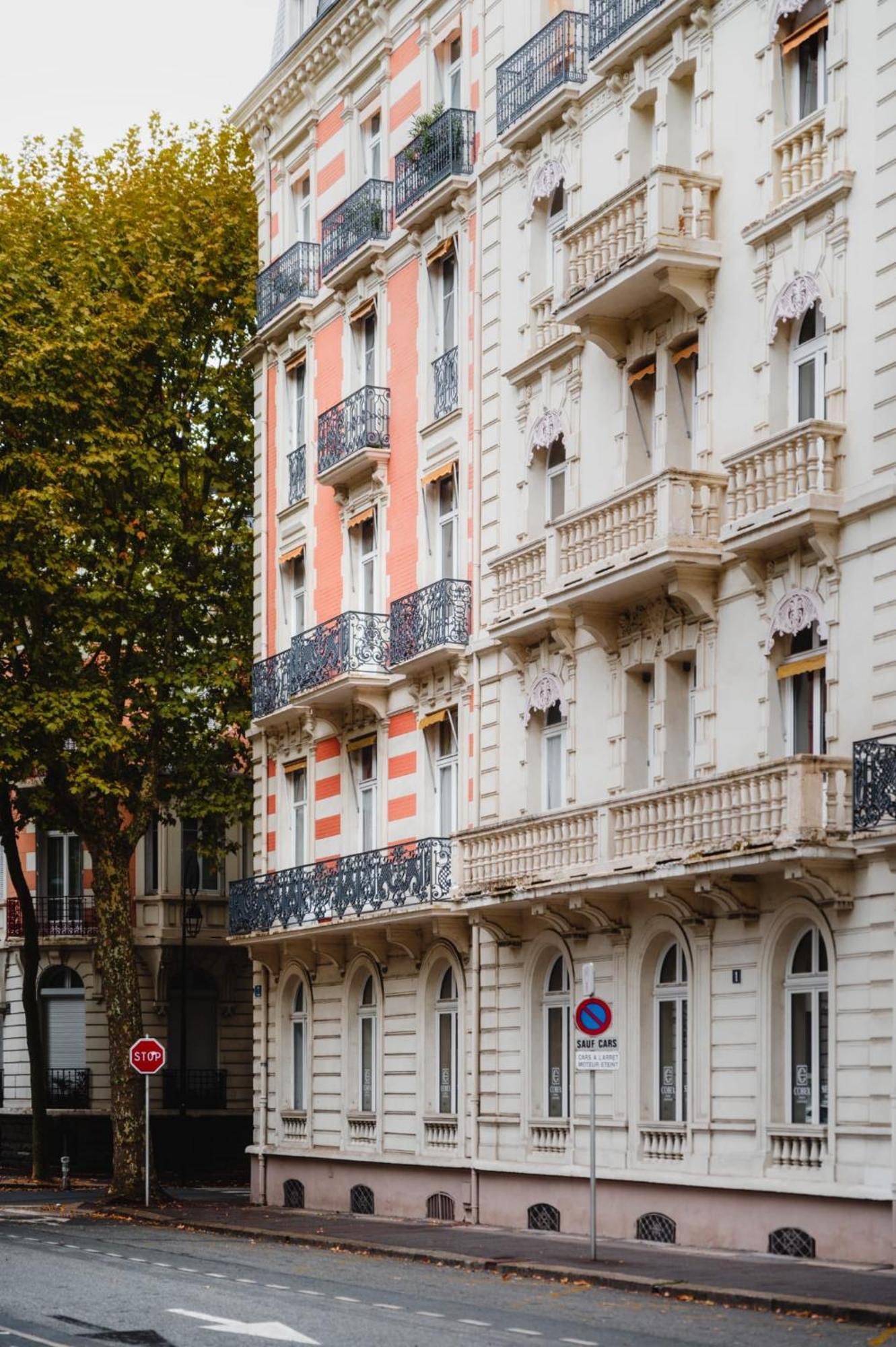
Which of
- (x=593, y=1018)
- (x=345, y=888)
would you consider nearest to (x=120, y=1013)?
(x=345, y=888)

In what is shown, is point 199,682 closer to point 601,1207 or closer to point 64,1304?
point 601,1207

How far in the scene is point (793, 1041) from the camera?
2411 cm

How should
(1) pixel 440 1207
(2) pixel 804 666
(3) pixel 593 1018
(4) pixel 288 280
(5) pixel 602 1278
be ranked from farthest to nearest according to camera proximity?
(4) pixel 288 280, (1) pixel 440 1207, (2) pixel 804 666, (3) pixel 593 1018, (5) pixel 602 1278

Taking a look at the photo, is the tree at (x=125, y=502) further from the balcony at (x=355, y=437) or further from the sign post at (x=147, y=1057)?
the balcony at (x=355, y=437)

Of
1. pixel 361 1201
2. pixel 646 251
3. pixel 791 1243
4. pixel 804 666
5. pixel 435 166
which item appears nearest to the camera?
pixel 791 1243

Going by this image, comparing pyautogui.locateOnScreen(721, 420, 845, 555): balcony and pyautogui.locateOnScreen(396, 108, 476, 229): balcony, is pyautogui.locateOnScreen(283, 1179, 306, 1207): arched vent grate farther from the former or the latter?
pyautogui.locateOnScreen(721, 420, 845, 555): balcony

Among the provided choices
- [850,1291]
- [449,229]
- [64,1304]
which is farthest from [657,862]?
[449,229]

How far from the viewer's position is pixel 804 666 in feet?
78.7

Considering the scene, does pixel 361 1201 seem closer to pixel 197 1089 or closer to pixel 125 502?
pixel 125 502

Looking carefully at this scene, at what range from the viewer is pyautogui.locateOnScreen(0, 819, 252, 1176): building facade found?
50938 mm

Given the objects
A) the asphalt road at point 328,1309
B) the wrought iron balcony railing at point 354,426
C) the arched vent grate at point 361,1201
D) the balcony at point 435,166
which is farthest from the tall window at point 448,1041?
the balcony at point 435,166

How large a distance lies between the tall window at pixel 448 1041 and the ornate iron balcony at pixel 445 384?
8.36 m

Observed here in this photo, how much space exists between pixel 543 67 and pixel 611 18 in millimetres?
1855

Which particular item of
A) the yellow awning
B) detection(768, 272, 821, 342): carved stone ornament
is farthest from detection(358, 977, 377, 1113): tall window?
detection(768, 272, 821, 342): carved stone ornament
